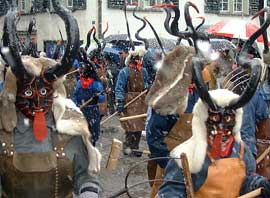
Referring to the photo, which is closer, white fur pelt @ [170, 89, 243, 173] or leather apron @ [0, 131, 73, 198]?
white fur pelt @ [170, 89, 243, 173]

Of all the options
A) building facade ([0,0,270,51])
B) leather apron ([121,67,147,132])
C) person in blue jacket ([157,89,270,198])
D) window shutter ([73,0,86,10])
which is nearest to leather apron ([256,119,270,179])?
person in blue jacket ([157,89,270,198])

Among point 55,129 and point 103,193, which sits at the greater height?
point 55,129

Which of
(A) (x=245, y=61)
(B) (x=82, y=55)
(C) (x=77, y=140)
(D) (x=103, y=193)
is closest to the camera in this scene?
(C) (x=77, y=140)

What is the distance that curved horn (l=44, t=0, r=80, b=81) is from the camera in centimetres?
455

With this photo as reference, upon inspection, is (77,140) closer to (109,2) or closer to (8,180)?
(8,180)

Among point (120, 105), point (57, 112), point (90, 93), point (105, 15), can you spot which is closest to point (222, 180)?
point (57, 112)

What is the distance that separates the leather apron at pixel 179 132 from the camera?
6523 mm

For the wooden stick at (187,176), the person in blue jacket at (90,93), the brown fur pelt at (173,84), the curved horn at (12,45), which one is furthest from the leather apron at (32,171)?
the person in blue jacket at (90,93)

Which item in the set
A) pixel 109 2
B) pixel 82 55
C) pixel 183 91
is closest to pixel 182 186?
pixel 183 91

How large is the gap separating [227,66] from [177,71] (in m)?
4.15

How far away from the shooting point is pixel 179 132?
6.55 metres

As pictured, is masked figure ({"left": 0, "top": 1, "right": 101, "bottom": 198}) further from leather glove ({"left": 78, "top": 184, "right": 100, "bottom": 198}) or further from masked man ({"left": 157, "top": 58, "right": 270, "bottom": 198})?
masked man ({"left": 157, "top": 58, "right": 270, "bottom": 198})

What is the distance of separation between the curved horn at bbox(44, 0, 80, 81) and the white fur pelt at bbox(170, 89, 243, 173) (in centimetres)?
92

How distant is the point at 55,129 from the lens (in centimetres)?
479
